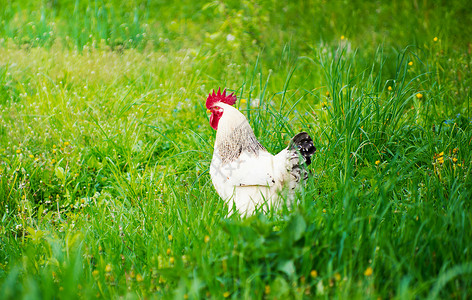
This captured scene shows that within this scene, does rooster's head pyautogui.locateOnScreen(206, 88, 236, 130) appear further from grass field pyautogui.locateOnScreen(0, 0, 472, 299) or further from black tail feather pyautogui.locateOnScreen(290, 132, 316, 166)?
black tail feather pyautogui.locateOnScreen(290, 132, 316, 166)

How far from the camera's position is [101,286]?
2.18 metres

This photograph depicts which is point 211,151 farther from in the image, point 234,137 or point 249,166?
point 249,166

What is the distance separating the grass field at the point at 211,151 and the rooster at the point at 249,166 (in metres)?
0.13

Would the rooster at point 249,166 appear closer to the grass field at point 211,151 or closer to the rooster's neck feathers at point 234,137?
the rooster's neck feathers at point 234,137

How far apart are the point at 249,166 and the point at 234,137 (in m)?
0.21

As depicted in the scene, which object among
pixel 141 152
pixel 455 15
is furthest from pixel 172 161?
pixel 455 15

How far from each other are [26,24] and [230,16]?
2654 millimetres

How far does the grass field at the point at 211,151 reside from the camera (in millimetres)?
2037

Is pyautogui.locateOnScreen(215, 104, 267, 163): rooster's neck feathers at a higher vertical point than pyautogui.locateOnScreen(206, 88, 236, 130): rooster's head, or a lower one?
lower

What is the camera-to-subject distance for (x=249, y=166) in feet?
9.02

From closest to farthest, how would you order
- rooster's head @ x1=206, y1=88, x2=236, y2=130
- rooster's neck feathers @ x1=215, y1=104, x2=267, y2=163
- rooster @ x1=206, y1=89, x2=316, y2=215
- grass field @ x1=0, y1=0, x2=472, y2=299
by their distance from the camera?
grass field @ x1=0, y1=0, x2=472, y2=299, rooster @ x1=206, y1=89, x2=316, y2=215, rooster's neck feathers @ x1=215, y1=104, x2=267, y2=163, rooster's head @ x1=206, y1=88, x2=236, y2=130

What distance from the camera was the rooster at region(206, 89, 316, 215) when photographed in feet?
8.68

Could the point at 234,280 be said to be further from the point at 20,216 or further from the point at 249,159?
the point at 20,216

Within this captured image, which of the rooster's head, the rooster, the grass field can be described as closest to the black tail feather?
the rooster
